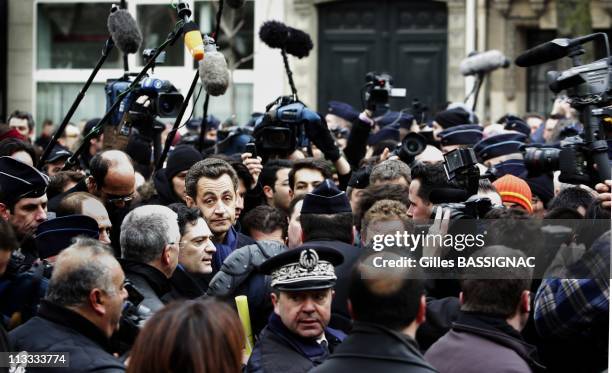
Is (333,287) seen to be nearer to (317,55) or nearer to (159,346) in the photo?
(159,346)

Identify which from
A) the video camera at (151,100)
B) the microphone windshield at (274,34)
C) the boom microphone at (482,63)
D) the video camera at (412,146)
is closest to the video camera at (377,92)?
the microphone windshield at (274,34)

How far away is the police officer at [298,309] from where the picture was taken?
17.2 feet

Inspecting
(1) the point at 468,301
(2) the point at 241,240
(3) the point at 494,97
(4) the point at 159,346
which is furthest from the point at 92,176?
(3) the point at 494,97

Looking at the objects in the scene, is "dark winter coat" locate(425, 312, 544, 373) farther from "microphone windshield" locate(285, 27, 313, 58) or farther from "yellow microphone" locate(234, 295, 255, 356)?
"microphone windshield" locate(285, 27, 313, 58)

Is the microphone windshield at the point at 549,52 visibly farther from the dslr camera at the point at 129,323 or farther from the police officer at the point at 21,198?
the police officer at the point at 21,198

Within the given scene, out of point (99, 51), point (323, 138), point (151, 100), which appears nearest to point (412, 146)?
point (323, 138)

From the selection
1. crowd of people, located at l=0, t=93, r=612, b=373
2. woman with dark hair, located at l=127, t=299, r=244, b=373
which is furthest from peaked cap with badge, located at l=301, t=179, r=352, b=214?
woman with dark hair, located at l=127, t=299, r=244, b=373

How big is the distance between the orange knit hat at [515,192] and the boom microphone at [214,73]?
1.65 meters

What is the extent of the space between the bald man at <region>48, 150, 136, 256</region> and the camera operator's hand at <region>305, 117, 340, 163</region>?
1.70 metres

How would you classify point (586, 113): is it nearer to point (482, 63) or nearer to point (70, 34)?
point (482, 63)

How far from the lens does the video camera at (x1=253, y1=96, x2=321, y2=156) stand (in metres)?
8.73

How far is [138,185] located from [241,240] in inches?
67.9

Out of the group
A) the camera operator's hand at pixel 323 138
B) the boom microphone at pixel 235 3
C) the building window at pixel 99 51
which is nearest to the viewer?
the boom microphone at pixel 235 3

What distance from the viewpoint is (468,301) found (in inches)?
199
